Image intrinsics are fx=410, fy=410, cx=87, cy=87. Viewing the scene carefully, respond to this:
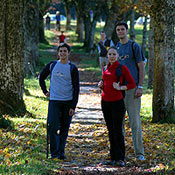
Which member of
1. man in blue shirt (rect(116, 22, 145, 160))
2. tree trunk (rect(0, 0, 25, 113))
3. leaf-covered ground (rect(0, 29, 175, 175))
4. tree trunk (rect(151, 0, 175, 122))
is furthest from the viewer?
tree trunk (rect(0, 0, 25, 113))

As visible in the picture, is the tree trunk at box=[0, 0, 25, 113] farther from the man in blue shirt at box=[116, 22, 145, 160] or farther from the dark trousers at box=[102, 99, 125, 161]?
the dark trousers at box=[102, 99, 125, 161]

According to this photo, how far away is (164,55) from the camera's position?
33.6 feet

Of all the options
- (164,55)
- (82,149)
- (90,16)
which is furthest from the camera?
(90,16)

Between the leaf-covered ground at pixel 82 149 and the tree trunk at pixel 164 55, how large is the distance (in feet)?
1.97

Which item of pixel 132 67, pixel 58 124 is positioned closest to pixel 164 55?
pixel 132 67

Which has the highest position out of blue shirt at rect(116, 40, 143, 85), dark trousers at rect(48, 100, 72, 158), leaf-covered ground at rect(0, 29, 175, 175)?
blue shirt at rect(116, 40, 143, 85)

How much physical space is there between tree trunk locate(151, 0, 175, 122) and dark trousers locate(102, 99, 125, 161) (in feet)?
12.4

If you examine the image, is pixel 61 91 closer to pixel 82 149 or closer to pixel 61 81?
pixel 61 81

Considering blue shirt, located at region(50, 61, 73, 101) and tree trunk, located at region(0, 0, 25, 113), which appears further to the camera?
tree trunk, located at region(0, 0, 25, 113)

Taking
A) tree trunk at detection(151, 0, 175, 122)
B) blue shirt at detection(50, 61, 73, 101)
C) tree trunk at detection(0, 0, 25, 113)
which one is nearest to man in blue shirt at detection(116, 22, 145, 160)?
blue shirt at detection(50, 61, 73, 101)

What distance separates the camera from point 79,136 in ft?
32.2

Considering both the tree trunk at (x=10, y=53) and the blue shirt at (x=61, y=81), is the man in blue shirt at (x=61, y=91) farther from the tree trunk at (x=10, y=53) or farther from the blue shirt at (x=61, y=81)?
the tree trunk at (x=10, y=53)

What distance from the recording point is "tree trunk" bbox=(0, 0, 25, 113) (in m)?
10.8

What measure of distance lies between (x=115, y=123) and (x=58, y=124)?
3.44ft
